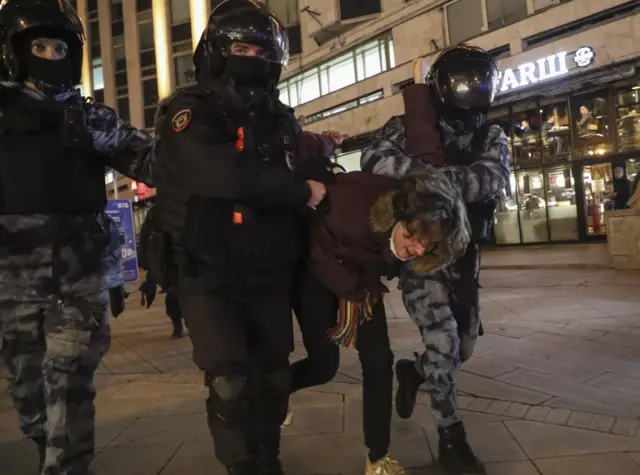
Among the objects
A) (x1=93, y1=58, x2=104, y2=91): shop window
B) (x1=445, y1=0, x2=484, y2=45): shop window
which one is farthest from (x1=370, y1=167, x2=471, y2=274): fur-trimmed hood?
(x1=93, y1=58, x2=104, y2=91): shop window

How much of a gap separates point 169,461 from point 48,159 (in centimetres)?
159

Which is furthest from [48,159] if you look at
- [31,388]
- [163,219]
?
[31,388]

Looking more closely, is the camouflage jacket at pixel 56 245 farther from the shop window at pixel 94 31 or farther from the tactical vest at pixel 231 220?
the shop window at pixel 94 31

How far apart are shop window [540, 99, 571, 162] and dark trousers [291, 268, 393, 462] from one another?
1553 cm

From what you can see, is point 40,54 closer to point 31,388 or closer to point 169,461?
point 31,388

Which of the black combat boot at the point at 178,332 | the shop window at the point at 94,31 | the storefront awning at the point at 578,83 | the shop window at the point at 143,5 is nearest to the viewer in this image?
the black combat boot at the point at 178,332

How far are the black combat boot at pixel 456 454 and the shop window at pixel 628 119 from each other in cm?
1446

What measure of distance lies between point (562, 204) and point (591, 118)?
7.64 feet

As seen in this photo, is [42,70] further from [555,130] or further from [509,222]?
[509,222]

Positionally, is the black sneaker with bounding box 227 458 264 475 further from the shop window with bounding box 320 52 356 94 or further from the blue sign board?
the shop window with bounding box 320 52 356 94

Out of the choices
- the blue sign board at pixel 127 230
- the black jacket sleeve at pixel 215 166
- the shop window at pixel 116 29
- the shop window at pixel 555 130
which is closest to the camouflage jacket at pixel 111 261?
the black jacket sleeve at pixel 215 166

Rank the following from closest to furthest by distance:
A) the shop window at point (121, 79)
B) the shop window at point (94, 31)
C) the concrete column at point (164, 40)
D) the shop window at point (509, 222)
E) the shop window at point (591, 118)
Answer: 1. the shop window at point (591, 118)
2. the shop window at point (509, 222)
3. the concrete column at point (164, 40)
4. the shop window at point (121, 79)
5. the shop window at point (94, 31)

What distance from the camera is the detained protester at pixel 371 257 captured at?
2.19m

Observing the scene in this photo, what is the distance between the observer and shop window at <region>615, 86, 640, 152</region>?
15.1 meters
